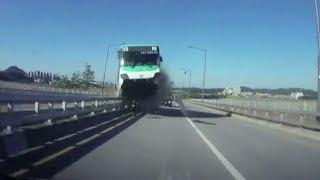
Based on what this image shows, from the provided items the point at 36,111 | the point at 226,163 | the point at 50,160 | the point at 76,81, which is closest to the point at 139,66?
the point at 36,111

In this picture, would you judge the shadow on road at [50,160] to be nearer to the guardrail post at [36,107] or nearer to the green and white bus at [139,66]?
the guardrail post at [36,107]

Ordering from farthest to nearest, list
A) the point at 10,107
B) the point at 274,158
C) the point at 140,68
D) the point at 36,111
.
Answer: the point at 140,68
the point at 36,111
the point at 274,158
the point at 10,107

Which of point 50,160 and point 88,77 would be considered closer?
point 50,160

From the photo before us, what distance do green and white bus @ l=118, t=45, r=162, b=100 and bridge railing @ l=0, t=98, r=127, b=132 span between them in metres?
9.54

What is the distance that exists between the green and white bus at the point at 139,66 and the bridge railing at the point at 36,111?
9.54m

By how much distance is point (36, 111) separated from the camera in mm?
16891

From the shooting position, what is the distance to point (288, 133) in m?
28.5

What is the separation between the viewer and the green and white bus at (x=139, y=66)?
3969cm

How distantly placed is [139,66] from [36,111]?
2316 cm

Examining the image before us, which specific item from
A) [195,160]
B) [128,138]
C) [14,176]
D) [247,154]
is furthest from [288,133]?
[14,176]

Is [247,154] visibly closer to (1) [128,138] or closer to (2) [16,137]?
(1) [128,138]

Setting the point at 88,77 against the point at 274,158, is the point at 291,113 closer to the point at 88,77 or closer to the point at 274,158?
the point at 274,158

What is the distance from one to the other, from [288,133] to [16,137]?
1801 centimetres

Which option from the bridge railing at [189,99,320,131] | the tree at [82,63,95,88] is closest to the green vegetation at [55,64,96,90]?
the tree at [82,63,95,88]
